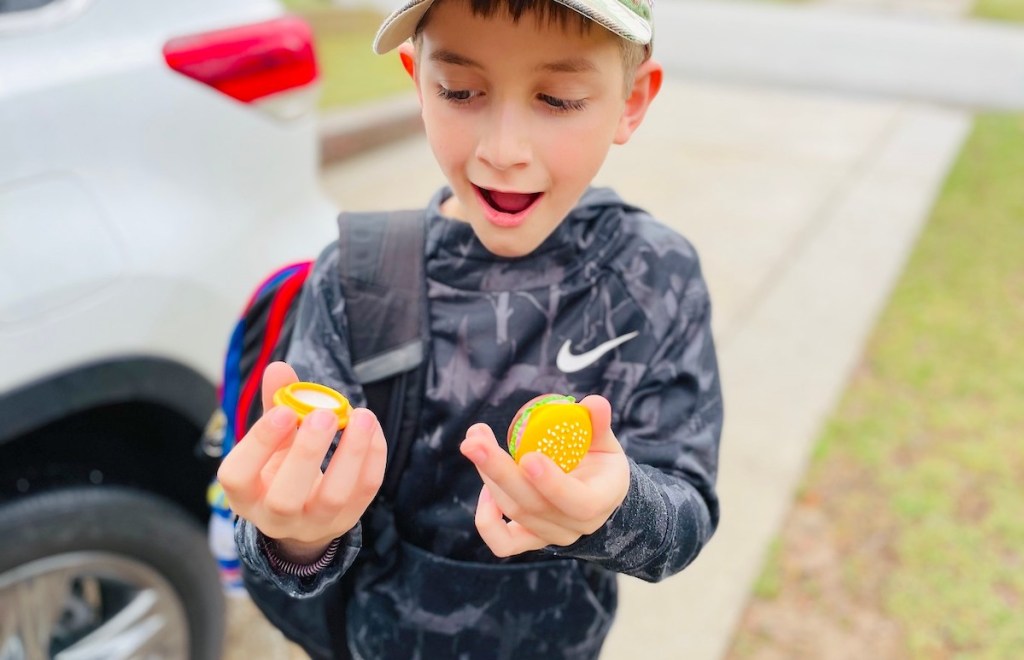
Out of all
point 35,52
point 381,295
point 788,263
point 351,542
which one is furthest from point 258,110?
point 788,263

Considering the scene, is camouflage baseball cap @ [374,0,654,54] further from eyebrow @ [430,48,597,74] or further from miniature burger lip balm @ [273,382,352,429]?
miniature burger lip balm @ [273,382,352,429]

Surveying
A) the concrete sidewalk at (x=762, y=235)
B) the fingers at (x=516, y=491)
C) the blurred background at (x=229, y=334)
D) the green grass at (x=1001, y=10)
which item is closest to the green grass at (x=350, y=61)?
the concrete sidewalk at (x=762, y=235)

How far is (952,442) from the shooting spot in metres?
3.39

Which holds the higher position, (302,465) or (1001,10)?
(302,465)

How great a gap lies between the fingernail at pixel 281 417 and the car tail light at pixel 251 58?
1171 millimetres

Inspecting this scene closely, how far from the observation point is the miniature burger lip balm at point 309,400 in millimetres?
905

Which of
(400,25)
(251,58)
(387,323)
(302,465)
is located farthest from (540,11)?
(251,58)

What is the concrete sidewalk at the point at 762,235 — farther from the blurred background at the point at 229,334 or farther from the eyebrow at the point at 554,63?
the eyebrow at the point at 554,63

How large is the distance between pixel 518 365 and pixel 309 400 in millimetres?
405

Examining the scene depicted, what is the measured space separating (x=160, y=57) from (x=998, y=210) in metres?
5.23

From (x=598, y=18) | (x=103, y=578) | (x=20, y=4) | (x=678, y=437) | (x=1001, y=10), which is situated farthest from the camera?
(x=1001, y=10)

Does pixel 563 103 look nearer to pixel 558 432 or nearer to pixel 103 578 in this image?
pixel 558 432

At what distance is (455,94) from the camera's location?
113 centimetres

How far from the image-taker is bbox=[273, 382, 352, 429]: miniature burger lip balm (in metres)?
0.90
